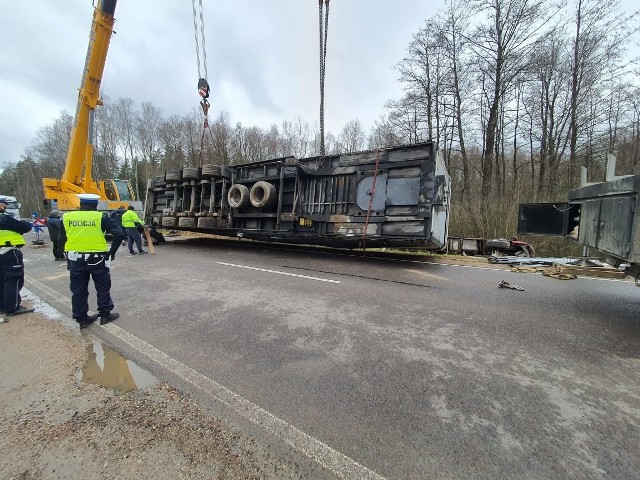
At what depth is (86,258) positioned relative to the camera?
3.65 meters

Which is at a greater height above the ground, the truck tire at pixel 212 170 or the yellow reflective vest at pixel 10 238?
the truck tire at pixel 212 170

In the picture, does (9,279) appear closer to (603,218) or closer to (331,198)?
(331,198)

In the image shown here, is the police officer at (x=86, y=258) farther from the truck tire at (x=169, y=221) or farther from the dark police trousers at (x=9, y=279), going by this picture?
the truck tire at (x=169, y=221)

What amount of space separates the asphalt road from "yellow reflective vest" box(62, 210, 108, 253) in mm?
1054

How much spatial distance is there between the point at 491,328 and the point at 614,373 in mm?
1092

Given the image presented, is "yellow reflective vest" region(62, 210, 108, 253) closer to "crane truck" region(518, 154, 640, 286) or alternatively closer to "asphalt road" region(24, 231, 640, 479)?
"asphalt road" region(24, 231, 640, 479)

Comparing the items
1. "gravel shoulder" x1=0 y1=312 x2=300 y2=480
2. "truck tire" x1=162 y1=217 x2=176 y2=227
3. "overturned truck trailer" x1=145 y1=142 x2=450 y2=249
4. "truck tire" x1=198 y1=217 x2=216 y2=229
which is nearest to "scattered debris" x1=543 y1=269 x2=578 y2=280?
"overturned truck trailer" x1=145 y1=142 x2=450 y2=249

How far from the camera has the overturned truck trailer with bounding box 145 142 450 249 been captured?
7148 millimetres

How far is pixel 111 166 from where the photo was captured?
3516 centimetres

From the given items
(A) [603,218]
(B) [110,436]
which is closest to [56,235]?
(B) [110,436]

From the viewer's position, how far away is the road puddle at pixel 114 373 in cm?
237

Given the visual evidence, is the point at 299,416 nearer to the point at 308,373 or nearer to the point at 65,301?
the point at 308,373

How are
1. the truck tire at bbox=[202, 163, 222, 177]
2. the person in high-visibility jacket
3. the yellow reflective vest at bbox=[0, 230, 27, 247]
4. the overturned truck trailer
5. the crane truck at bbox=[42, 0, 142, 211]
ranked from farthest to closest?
the truck tire at bbox=[202, 163, 222, 177], the person in high-visibility jacket, the crane truck at bbox=[42, 0, 142, 211], the overturned truck trailer, the yellow reflective vest at bbox=[0, 230, 27, 247]

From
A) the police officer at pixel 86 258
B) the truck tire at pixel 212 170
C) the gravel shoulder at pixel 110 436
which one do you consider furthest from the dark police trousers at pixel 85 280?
the truck tire at pixel 212 170
